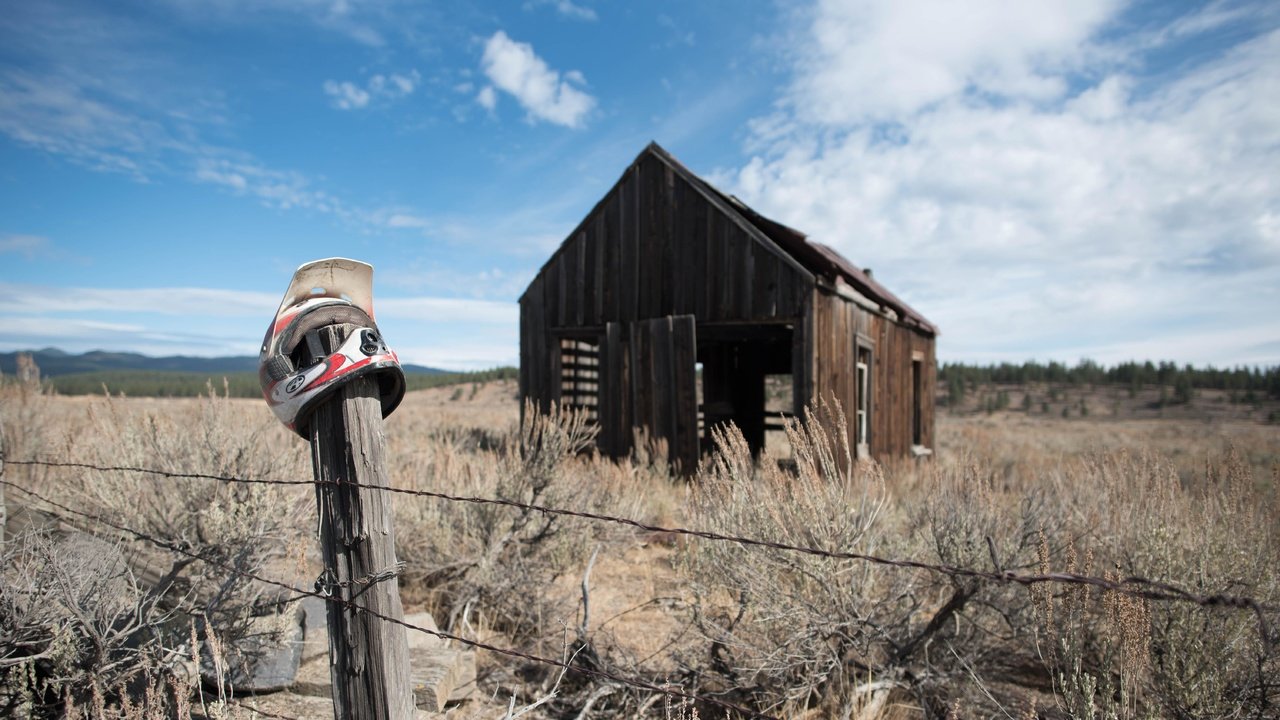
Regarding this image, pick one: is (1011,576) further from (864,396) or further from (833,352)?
(864,396)

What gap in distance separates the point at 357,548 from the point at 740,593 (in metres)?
2.18

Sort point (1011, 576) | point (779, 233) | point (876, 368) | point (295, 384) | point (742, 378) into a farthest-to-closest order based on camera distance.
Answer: point (742, 378) < point (876, 368) < point (779, 233) < point (295, 384) < point (1011, 576)

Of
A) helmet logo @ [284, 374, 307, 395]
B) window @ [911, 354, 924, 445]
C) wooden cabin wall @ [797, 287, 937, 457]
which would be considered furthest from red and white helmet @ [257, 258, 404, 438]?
window @ [911, 354, 924, 445]

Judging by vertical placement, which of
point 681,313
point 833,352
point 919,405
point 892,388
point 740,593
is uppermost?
point 681,313

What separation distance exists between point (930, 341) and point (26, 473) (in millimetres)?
13966

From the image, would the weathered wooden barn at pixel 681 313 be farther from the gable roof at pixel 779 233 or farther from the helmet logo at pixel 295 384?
the helmet logo at pixel 295 384

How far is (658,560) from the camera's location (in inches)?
245

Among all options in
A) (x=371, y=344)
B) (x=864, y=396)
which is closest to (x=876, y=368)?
(x=864, y=396)

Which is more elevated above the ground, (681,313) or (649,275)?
(649,275)

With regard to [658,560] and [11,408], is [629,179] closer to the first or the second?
[658,560]

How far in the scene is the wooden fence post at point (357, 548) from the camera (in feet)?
7.06

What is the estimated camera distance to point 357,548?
2.17 m

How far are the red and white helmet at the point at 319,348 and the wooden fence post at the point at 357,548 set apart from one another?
2.4 inches

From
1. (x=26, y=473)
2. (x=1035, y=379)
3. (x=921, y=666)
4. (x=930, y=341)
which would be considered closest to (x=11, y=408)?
(x=26, y=473)
